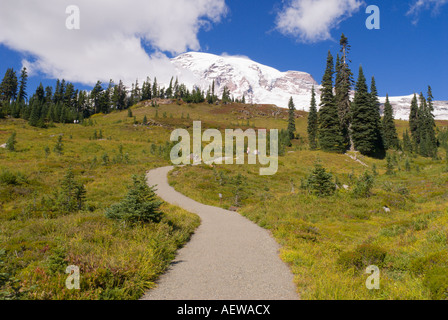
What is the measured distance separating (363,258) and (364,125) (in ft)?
151

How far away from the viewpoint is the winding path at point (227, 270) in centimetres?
516

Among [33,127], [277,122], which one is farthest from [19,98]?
[277,122]

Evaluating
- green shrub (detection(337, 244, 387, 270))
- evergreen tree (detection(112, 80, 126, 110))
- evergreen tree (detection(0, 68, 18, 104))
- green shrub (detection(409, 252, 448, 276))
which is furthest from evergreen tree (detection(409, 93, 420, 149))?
evergreen tree (detection(0, 68, 18, 104))

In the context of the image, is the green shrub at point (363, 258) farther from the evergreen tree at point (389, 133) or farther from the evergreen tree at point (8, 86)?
the evergreen tree at point (8, 86)

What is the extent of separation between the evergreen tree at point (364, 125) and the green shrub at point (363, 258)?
44204 mm

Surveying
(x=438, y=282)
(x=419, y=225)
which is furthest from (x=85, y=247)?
(x=419, y=225)

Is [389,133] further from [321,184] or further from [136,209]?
[136,209]

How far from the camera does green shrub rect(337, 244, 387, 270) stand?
648cm

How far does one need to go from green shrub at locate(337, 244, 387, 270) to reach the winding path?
5.56ft

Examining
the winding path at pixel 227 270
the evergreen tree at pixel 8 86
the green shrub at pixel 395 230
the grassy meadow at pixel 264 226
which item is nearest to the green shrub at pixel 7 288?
the grassy meadow at pixel 264 226

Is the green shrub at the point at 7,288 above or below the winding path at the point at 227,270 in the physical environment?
above

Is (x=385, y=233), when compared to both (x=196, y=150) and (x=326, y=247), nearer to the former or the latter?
(x=326, y=247)

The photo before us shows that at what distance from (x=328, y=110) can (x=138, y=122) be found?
2325 inches
